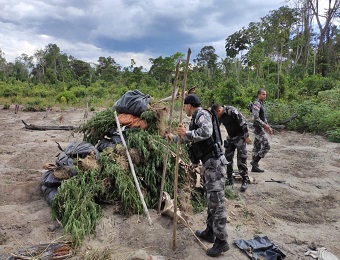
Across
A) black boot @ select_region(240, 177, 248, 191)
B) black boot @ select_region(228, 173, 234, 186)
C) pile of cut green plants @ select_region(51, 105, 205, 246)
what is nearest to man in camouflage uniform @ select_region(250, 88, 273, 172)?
black boot @ select_region(240, 177, 248, 191)

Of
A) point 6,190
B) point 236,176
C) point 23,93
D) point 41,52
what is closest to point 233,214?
point 236,176

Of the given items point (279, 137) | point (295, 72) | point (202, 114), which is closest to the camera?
point (202, 114)

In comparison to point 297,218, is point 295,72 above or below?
above

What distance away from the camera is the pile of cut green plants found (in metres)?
3.44

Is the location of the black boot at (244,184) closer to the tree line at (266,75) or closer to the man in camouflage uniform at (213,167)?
the man in camouflage uniform at (213,167)

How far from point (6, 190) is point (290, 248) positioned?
4287 mm

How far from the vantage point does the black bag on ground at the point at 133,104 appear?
443 cm

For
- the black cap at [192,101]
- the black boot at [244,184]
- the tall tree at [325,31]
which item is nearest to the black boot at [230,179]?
the black boot at [244,184]

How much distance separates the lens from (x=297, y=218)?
4.12m

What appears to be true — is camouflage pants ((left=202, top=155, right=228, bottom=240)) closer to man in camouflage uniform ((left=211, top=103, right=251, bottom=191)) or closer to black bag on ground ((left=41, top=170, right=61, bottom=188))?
man in camouflage uniform ((left=211, top=103, right=251, bottom=191))

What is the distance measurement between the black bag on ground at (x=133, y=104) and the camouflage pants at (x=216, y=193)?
177 cm

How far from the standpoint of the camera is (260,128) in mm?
5848

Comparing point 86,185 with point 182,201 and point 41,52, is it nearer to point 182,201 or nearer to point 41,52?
point 182,201

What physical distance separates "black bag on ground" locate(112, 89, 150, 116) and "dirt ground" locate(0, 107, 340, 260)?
1.52 meters
